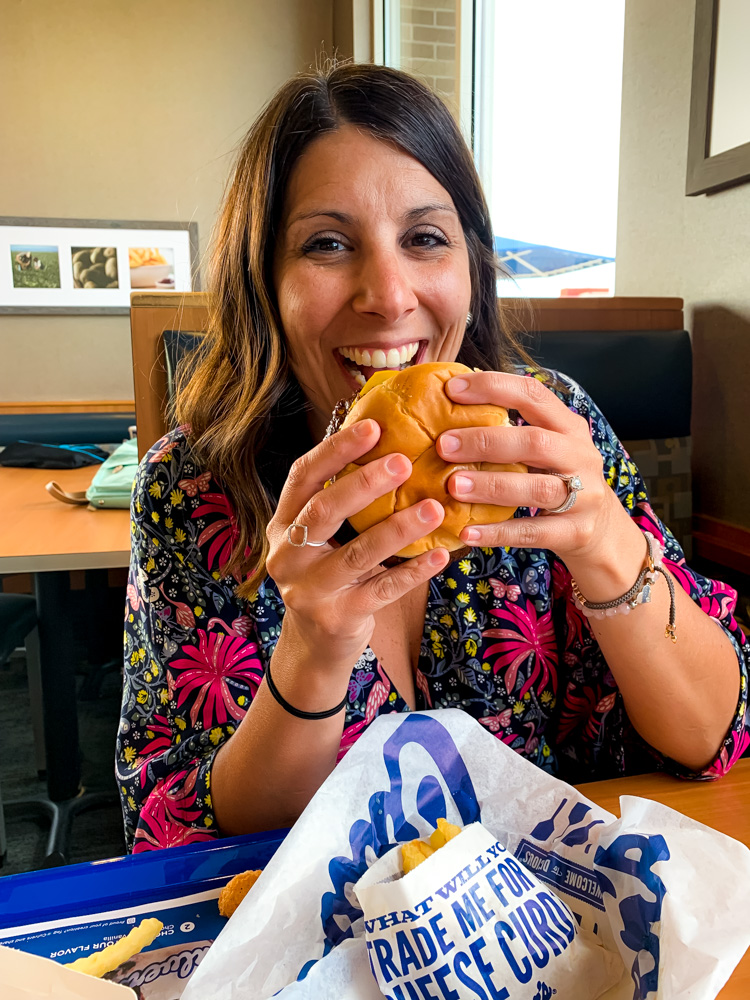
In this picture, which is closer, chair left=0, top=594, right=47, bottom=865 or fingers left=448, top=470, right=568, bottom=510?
fingers left=448, top=470, right=568, bottom=510

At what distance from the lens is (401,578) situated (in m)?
0.70

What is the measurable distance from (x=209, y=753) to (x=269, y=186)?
811 mm

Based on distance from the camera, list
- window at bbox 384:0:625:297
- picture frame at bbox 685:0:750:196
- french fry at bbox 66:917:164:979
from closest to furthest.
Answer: french fry at bbox 66:917:164:979 < picture frame at bbox 685:0:750:196 < window at bbox 384:0:625:297

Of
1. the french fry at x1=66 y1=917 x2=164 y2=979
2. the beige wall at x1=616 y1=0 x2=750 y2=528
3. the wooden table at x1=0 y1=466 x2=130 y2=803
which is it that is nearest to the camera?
the french fry at x1=66 y1=917 x2=164 y2=979

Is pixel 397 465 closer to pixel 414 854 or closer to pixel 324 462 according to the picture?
pixel 324 462

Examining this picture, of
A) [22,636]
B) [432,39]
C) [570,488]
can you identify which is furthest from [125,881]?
[432,39]

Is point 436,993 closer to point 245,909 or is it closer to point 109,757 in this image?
point 245,909

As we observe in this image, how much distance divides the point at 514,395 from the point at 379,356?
15.8 inches

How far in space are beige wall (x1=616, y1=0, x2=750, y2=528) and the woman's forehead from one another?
975 millimetres

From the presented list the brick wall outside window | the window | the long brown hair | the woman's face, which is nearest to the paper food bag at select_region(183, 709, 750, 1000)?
the long brown hair

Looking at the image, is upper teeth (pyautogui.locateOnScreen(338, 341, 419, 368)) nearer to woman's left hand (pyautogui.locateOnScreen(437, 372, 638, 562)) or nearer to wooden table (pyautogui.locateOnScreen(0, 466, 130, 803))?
woman's left hand (pyautogui.locateOnScreen(437, 372, 638, 562))

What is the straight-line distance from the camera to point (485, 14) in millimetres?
3766

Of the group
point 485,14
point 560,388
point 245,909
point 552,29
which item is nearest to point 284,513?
point 245,909

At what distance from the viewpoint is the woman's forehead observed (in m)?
1.03
